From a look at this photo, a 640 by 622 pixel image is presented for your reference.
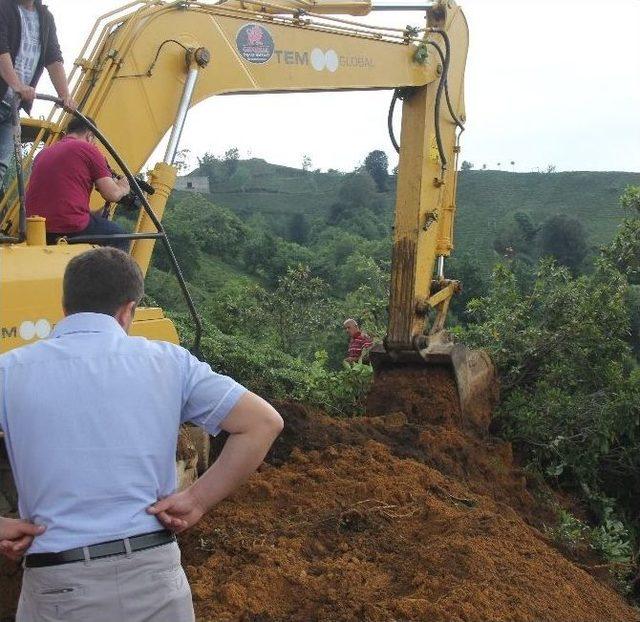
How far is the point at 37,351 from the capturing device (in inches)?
103

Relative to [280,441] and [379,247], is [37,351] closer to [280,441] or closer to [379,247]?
[280,441]

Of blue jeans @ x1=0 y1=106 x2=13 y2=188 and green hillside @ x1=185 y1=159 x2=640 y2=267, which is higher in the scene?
blue jeans @ x1=0 y1=106 x2=13 y2=188

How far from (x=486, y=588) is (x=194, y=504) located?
267 centimetres

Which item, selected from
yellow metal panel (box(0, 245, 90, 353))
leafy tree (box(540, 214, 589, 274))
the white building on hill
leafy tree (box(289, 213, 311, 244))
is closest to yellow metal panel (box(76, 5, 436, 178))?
yellow metal panel (box(0, 245, 90, 353))

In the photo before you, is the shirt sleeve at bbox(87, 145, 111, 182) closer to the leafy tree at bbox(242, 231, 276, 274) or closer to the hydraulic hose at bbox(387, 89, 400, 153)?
the hydraulic hose at bbox(387, 89, 400, 153)

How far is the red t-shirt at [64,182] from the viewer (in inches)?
206

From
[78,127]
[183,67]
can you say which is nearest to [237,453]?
[78,127]

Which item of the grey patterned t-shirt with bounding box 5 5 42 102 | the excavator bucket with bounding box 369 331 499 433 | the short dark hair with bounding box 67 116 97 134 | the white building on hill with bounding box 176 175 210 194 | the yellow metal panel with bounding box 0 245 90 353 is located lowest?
the excavator bucket with bounding box 369 331 499 433

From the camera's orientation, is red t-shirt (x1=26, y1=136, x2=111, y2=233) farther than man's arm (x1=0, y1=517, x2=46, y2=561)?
Yes

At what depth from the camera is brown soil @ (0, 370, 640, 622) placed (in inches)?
185

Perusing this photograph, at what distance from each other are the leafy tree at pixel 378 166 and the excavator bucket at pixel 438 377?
166 ft

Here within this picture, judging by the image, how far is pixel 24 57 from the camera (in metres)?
5.46

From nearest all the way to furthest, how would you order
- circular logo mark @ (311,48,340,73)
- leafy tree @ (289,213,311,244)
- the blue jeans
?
the blue jeans → circular logo mark @ (311,48,340,73) → leafy tree @ (289,213,311,244)

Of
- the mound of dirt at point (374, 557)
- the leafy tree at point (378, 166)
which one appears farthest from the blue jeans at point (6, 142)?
the leafy tree at point (378, 166)
